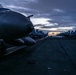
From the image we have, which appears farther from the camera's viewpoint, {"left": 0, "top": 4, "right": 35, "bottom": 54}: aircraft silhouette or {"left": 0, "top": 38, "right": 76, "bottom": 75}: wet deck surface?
{"left": 0, "top": 4, "right": 35, "bottom": 54}: aircraft silhouette

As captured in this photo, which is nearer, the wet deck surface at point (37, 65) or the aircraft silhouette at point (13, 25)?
the wet deck surface at point (37, 65)

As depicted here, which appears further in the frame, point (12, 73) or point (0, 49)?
point (0, 49)

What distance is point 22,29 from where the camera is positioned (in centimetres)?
977

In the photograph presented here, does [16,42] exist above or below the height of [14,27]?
below

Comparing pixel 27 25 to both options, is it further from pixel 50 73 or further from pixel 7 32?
pixel 50 73

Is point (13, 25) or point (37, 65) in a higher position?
point (13, 25)

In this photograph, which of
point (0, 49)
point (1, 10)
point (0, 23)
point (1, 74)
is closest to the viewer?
point (1, 74)

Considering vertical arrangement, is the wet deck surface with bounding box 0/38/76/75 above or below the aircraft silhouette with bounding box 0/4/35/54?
below

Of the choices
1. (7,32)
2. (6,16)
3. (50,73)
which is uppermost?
(6,16)

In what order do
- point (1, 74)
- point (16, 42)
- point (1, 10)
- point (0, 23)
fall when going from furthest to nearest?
point (16, 42) < point (1, 10) < point (0, 23) < point (1, 74)

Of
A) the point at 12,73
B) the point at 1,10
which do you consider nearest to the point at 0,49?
the point at 1,10

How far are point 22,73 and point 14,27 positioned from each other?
2.54 meters

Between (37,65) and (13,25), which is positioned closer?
(13,25)

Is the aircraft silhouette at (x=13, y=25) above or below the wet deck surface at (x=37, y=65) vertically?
above
